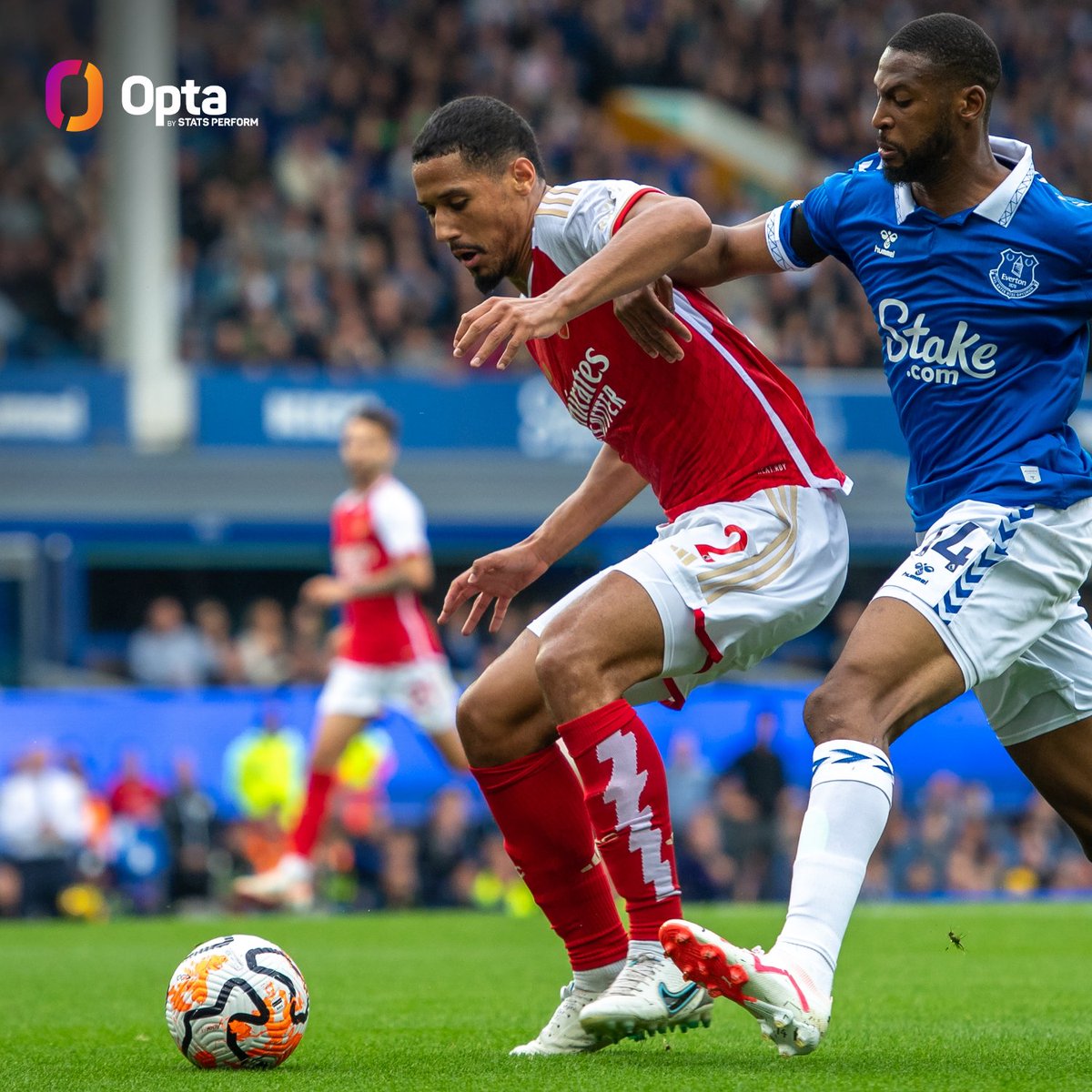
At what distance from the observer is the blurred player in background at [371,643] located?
11.3 m

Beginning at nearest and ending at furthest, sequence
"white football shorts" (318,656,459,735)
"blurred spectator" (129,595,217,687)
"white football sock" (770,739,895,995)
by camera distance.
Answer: "white football sock" (770,739,895,995)
"white football shorts" (318,656,459,735)
"blurred spectator" (129,595,217,687)

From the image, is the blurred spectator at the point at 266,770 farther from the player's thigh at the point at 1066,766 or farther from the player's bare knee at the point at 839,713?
the player's bare knee at the point at 839,713

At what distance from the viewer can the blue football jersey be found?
4.59 m

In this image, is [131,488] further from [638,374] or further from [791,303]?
[638,374]

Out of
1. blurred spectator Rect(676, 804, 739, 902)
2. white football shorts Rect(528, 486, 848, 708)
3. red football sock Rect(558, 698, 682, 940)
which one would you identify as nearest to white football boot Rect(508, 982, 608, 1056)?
red football sock Rect(558, 698, 682, 940)

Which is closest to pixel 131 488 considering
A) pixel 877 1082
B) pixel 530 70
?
pixel 530 70

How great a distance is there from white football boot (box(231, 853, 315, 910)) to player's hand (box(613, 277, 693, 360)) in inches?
277

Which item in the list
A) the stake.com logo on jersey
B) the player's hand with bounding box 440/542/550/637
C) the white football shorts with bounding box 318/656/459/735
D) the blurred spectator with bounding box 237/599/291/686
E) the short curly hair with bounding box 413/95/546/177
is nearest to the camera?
the short curly hair with bounding box 413/95/546/177

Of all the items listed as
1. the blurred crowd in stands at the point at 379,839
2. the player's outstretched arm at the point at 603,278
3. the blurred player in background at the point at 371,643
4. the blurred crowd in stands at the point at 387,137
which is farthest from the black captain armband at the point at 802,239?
the blurred crowd in stands at the point at 387,137

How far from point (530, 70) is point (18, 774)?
1277 centimetres

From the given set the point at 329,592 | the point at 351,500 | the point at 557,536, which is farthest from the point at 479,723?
the point at 351,500

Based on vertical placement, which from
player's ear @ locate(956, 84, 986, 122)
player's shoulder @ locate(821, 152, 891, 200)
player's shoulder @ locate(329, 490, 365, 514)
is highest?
player's ear @ locate(956, 84, 986, 122)

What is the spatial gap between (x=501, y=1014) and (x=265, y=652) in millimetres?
10461

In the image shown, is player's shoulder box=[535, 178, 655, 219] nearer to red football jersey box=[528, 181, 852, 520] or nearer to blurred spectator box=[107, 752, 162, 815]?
red football jersey box=[528, 181, 852, 520]
